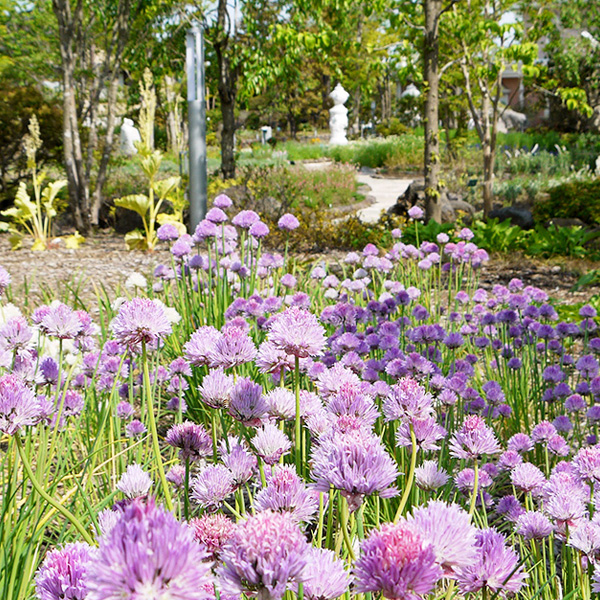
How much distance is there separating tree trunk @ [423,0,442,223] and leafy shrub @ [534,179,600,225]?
265cm

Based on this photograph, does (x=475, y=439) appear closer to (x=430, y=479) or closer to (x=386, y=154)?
(x=430, y=479)

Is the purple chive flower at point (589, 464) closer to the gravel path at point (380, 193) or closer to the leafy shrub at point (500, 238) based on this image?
the leafy shrub at point (500, 238)

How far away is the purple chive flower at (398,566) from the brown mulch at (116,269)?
4867 mm

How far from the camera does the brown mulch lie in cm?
555

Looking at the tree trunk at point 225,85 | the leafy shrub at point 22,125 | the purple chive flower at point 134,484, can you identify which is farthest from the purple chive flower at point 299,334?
the leafy shrub at point 22,125

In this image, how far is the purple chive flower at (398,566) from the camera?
567 mm

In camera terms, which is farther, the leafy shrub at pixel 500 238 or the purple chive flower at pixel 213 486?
the leafy shrub at pixel 500 238

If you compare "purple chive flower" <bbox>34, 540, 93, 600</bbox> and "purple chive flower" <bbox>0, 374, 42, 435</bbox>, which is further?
"purple chive flower" <bbox>0, 374, 42, 435</bbox>

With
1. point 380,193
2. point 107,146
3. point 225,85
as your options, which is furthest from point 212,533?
point 380,193

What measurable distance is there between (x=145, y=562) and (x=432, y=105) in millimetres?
7498

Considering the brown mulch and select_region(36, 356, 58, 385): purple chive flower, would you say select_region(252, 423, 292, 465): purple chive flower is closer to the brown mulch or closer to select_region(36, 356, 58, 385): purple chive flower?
select_region(36, 356, 58, 385): purple chive flower

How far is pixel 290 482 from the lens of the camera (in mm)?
809

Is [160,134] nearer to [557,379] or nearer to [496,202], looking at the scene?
[496,202]

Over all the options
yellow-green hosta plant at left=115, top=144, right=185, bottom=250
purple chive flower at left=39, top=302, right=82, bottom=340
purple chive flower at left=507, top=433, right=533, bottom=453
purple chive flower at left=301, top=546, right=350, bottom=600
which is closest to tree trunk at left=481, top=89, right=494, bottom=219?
yellow-green hosta plant at left=115, top=144, right=185, bottom=250
